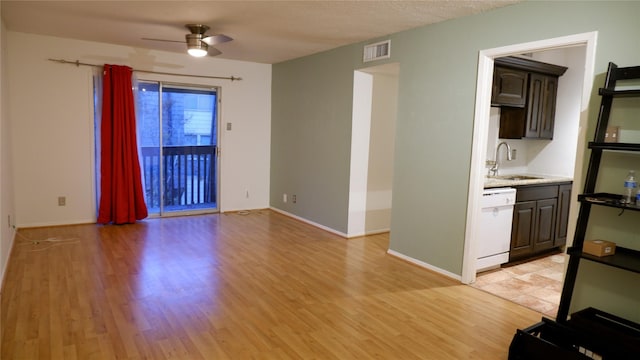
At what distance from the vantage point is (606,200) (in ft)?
8.25

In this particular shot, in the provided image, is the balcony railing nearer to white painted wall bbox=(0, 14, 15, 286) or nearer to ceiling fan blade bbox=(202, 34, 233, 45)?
white painted wall bbox=(0, 14, 15, 286)

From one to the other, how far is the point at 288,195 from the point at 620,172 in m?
4.55

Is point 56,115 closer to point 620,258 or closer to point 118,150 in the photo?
point 118,150

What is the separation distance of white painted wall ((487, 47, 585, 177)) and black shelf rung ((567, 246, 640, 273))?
2531 millimetres

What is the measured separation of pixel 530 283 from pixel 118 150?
511cm

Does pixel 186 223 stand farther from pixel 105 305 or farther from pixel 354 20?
pixel 354 20

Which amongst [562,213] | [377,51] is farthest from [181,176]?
[562,213]

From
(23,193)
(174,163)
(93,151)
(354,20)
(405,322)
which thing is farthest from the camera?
(174,163)

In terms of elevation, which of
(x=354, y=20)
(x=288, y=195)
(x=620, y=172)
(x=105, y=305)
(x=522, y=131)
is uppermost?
(x=354, y=20)

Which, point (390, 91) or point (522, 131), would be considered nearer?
point (522, 131)

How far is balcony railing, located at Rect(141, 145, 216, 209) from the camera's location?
602 centimetres

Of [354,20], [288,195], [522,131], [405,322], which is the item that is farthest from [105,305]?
[522,131]

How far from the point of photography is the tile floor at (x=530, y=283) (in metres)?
3.38

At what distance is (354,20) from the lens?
3.88 m
